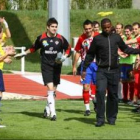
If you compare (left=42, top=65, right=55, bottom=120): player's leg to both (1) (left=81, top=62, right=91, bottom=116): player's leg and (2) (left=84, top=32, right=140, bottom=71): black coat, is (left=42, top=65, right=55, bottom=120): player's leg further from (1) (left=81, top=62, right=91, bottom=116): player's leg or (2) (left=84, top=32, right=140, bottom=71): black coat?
(2) (left=84, top=32, right=140, bottom=71): black coat

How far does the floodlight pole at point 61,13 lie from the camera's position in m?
30.2

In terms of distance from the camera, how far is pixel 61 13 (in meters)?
30.6

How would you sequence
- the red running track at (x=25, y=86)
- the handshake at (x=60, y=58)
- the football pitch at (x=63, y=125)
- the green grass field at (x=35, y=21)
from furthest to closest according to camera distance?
1. the green grass field at (x=35, y=21)
2. the red running track at (x=25, y=86)
3. the handshake at (x=60, y=58)
4. the football pitch at (x=63, y=125)

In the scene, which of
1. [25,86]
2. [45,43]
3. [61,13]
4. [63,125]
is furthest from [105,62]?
[61,13]

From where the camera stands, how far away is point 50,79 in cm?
1428

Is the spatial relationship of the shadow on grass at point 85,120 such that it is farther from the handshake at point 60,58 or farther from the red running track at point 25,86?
the red running track at point 25,86

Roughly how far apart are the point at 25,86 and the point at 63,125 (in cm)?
939

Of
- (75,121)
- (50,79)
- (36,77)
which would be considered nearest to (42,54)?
(50,79)

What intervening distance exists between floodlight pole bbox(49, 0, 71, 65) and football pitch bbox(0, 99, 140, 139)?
1364 cm

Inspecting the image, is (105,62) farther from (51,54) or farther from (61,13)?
(61,13)

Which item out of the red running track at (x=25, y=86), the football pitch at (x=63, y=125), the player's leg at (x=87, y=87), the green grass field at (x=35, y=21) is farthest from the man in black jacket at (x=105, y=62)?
the green grass field at (x=35, y=21)

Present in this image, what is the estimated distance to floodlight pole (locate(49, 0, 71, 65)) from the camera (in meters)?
30.2

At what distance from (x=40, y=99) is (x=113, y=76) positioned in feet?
22.6

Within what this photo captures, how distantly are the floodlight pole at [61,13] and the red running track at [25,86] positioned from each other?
637 centimetres
